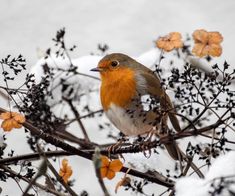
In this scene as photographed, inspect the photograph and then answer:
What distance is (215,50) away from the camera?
1.29 meters

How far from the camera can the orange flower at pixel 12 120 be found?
1.19 meters

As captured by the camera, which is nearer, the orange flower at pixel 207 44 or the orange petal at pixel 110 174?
the orange petal at pixel 110 174

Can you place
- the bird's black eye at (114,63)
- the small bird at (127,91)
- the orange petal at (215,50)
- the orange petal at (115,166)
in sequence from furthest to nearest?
the bird's black eye at (114,63) < the small bird at (127,91) < the orange petal at (215,50) < the orange petal at (115,166)

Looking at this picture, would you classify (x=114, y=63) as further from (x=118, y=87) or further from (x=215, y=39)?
(x=215, y=39)

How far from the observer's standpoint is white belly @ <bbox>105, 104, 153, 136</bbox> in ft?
5.52

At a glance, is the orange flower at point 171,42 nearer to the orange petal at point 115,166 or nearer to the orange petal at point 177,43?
the orange petal at point 177,43

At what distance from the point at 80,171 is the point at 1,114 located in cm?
85

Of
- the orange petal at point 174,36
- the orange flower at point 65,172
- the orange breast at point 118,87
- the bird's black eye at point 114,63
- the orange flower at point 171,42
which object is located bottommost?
the orange flower at point 65,172

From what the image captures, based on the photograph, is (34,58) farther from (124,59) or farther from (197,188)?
(197,188)

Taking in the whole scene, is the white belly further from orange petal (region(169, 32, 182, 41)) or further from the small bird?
orange petal (region(169, 32, 182, 41))

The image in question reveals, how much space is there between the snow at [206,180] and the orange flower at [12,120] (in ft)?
1.49

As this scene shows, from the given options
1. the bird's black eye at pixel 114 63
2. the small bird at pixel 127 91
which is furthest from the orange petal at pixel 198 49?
the bird's black eye at pixel 114 63

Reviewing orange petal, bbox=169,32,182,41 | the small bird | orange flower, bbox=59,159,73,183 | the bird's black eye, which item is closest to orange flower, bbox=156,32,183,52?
orange petal, bbox=169,32,182,41

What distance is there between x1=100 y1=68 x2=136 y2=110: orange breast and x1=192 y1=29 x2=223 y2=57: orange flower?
418mm
